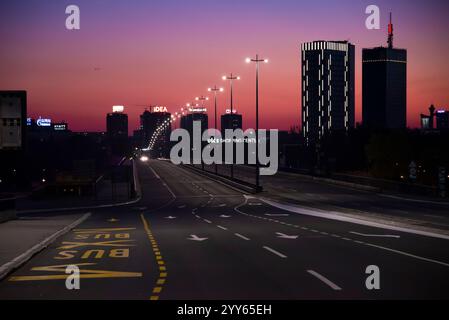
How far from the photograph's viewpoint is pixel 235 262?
60.5 ft

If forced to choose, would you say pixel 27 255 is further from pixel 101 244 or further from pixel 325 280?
pixel 325 280

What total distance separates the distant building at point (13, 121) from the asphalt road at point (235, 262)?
4325mm

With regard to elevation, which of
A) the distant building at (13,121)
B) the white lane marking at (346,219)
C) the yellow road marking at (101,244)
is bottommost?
the white lane marking at (346,219)

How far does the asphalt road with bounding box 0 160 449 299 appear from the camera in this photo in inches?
541

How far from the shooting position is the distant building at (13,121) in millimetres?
27625

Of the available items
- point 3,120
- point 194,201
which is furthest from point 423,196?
point 3,120

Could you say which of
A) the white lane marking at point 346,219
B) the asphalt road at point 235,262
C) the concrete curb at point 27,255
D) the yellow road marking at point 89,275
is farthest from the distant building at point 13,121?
the white lane marking at point 346,219

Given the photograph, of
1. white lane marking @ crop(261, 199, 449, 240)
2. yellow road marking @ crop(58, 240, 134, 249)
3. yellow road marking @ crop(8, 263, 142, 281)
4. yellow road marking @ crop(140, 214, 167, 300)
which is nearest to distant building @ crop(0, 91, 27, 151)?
yellow road marking @ crop(58, 240, 134, 249)

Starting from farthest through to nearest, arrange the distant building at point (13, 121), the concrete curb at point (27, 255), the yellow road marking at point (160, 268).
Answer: the distant building at point (13, 121)
the concrete curb at point (27, 255)
the yellow road marking at point (160, 268)

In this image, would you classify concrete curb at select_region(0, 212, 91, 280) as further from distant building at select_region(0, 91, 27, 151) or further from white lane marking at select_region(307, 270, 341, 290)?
white lane marking at select_region(307, 270, 341, 290)

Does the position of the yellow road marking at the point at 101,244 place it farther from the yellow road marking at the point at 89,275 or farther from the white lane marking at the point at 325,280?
the white lane marking at the point at 325,280

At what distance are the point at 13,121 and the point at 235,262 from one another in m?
13.7

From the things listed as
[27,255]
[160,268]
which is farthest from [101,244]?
[160,268]

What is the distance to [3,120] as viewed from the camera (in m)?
28.1
